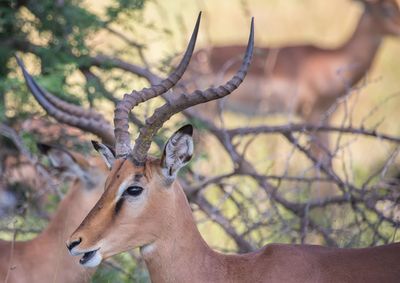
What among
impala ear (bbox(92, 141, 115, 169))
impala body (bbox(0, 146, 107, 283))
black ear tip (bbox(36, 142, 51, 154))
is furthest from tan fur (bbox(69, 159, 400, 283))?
black ear tip (bbox(36, 142, 51, 154))

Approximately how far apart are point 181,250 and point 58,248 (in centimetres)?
116

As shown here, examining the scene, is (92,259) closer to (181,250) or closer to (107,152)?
(181,250)

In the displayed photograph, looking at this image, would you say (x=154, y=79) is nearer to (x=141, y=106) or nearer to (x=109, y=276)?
(x=141, y=106)

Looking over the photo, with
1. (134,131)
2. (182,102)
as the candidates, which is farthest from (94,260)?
(134,131)

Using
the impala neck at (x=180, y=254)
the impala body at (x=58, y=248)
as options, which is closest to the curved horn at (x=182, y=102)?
the impala neck at (x=180, y=254)

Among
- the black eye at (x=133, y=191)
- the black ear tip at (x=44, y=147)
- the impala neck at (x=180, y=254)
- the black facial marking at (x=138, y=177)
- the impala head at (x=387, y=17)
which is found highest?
the black facial marking at (x=138, y=177)

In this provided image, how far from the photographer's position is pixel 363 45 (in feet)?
45.5

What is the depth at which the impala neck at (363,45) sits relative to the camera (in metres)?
13.5

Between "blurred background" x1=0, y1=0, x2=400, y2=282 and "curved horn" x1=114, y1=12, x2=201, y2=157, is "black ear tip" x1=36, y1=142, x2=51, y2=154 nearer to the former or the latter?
"blurred background" x1=0, y1=0, x2=400, y2=282

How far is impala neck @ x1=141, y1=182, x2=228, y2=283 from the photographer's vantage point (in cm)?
439

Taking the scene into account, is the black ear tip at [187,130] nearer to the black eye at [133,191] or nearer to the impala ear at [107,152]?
the black eye at [133,191]

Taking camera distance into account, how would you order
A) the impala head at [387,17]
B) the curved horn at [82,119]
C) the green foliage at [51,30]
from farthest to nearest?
1. the impala head at [387,17]
2. the green foliage at [51,30]
3. the curved horn at [82,119]

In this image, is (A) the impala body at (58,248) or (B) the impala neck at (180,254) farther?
(A) the impala body at (58,248)

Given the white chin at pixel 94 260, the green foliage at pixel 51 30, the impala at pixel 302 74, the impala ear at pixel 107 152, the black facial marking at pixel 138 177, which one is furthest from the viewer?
the impala at pixel 302 74
